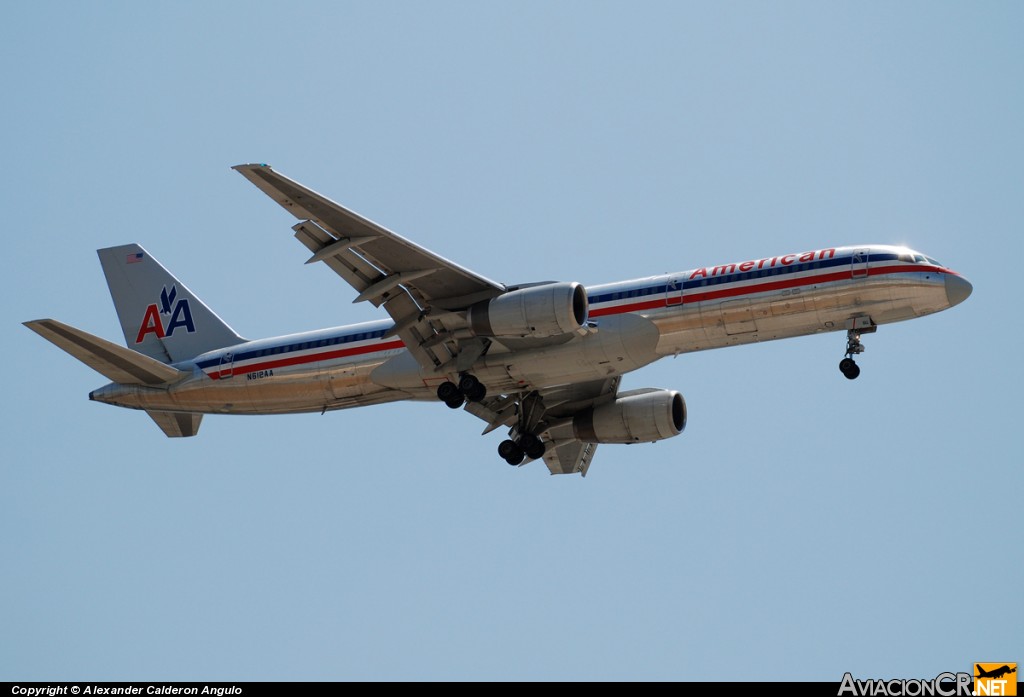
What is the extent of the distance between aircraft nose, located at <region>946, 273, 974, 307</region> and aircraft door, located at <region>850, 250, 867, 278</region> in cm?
245

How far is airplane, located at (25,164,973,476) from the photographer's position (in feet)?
128

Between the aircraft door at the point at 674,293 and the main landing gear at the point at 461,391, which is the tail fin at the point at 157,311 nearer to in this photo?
the main landing gear at the point at 461,391

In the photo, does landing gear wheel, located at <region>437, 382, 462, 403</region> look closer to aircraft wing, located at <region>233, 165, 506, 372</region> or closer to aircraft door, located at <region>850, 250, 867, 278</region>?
aircraft wing, located at <region>233, 165, 506, 372</region>

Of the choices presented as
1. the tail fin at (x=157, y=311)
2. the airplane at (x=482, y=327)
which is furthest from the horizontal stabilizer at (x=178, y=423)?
the tail fin at (x=157, y=311)

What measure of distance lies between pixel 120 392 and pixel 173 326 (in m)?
3.69

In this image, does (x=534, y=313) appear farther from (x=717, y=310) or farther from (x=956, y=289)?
(x=956, y=289)

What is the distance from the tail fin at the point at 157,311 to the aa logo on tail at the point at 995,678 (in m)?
24.7

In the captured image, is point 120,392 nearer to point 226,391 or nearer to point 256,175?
point 226,391

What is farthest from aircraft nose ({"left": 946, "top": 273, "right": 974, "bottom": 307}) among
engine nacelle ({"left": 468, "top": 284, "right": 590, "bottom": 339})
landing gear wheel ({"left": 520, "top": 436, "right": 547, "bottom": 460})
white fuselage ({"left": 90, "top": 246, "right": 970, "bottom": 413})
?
landing gear wheel ({"left": 520, "top": 436, "right": 547, "bottom": 460})

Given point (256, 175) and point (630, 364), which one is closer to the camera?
point (256, 175)

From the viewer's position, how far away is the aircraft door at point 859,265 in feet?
132

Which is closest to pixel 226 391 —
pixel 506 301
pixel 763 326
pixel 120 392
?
pixel 120 392

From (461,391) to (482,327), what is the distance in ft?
8.58

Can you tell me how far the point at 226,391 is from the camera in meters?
44.2
